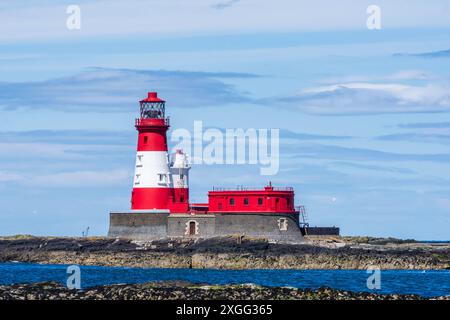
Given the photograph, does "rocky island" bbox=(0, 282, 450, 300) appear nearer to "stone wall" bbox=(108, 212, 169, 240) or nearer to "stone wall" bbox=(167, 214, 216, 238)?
"stone wall" bbox=(167, 214, 216, 238)

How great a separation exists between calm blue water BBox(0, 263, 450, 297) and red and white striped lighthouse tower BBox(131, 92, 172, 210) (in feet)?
20.2

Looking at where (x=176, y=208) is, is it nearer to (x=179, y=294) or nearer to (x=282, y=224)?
(x=282, y=224)

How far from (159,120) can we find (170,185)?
4.12m

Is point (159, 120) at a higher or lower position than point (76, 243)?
higher

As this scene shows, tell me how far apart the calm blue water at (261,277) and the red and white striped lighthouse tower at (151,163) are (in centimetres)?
614

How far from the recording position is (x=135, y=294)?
112 ft

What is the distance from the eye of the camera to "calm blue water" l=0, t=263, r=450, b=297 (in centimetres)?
4800

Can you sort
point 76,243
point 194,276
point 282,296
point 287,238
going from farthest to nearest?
point 76,243
point 287,238
point 194,276
point 282,296

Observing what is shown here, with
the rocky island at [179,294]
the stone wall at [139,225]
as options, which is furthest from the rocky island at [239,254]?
the rocky island at [179,294]

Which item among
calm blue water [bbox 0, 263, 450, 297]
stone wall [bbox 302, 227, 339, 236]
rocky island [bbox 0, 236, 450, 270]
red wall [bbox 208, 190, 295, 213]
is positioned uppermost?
red wall [bbox 208, 190, 295, 213]

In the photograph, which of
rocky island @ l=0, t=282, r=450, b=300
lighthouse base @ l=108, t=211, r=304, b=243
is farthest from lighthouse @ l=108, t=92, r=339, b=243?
rocky island @ l=0, t=282, r=450, b=300

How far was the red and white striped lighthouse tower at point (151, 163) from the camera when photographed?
68812mm
